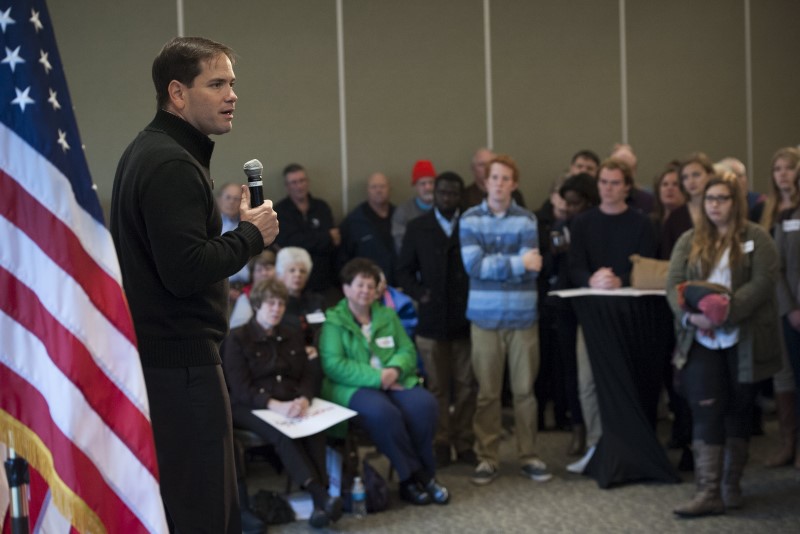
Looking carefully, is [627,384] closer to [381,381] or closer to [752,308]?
[752,308]

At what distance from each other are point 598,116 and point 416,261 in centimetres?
324

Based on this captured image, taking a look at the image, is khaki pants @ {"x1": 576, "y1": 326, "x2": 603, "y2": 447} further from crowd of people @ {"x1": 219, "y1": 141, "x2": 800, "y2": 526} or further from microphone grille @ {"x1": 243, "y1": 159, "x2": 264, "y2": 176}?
microphone grille @ {"x1": 243, "y1": 159, "x2": 264, "y2": 176}

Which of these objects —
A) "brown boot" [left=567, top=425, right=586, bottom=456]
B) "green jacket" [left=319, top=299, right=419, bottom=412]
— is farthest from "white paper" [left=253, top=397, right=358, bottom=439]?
"brown boot" [left=567, top=425, right=586, bottom=456]

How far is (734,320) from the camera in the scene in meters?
4.46

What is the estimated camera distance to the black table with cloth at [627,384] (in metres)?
4.96

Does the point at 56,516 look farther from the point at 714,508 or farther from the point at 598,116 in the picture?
the point at 598,116

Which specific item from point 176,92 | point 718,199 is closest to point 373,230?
point 718,199

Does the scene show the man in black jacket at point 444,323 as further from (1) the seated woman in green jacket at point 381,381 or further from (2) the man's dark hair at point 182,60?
(2) the man's dark hair at point 182,60

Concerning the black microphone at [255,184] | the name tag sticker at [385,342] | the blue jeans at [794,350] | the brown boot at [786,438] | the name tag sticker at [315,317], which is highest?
the black microphone at [255,184]

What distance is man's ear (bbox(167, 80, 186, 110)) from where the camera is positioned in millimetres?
2299

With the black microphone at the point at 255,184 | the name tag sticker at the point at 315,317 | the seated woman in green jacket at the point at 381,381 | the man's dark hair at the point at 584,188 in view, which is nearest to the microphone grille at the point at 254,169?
the black microphone at the point at 255,184

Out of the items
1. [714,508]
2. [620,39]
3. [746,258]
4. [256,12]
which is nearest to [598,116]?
[620,39]

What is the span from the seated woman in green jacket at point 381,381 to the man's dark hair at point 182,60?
2.72 meters

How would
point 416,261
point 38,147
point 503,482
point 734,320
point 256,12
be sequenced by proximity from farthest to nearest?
point 256,12 < point 416,261 < point 503,482 < point 734,320 < point 38,147
